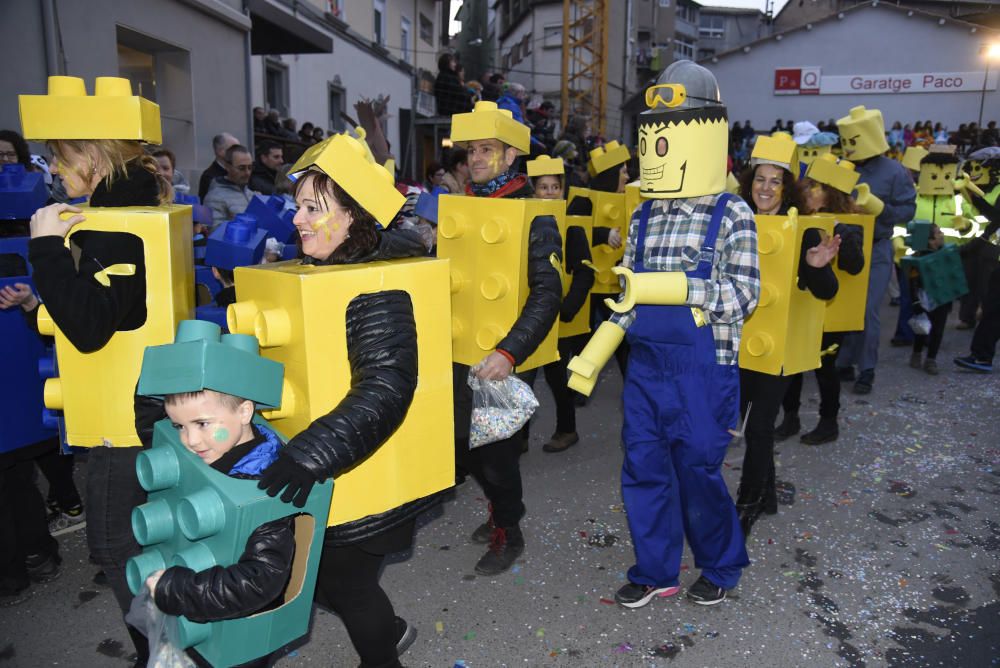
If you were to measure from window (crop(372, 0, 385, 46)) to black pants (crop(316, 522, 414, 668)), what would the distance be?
17757 millimetres

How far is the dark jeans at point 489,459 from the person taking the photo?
312 cm

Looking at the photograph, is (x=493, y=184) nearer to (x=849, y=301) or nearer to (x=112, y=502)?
(x=112, y=502)

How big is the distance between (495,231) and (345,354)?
125 centimetres

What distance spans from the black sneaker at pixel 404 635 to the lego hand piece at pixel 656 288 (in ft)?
4.47

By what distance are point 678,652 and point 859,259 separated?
238 centimetres

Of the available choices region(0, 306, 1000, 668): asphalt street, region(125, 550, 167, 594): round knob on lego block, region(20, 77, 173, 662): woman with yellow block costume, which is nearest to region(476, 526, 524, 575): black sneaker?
region(0, 306, 1000, 668): asphalt street

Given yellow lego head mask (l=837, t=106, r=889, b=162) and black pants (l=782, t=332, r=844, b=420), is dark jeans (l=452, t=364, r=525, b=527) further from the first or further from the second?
yellow lego head mask (l=837, t=106, r=889, b=162)

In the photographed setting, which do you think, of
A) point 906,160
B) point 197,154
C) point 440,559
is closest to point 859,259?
point 440,559

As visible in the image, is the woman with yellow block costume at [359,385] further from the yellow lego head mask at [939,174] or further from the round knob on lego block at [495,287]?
the yellow lego head mask at [939,174]

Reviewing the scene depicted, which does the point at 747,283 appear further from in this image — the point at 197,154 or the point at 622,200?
the point at 197,154

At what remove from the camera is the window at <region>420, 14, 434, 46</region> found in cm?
2200

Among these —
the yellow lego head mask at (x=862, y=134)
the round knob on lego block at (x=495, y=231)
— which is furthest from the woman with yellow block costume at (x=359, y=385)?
the yellow lego head mask at (x=862, y=134)

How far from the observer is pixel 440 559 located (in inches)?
138

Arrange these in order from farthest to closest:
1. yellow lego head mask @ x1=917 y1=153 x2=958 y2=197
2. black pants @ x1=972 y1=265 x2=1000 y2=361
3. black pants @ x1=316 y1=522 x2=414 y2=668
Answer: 1. yellow lego head mask @ x1=917 y1=153 x2=958 y2=197
2. black pants @ x1=972 y1=265 x2=1000 y2=361
3. black pants @ x1=316 y1=522 x2=414 y2=668
